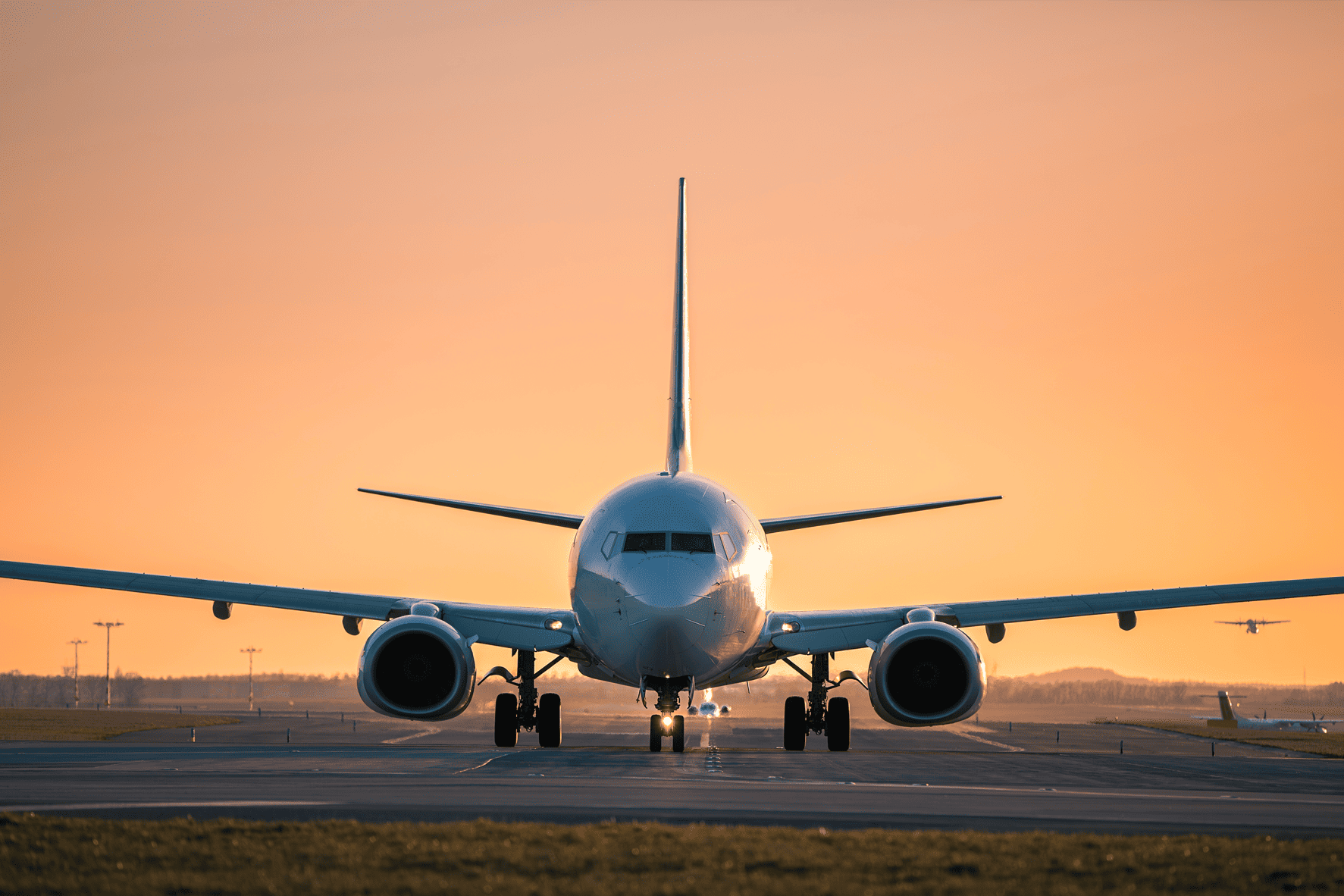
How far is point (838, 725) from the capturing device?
30.0 metres

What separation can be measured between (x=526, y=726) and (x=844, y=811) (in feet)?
53.0

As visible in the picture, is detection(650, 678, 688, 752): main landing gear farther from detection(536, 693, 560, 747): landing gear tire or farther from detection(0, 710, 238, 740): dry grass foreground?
detection(0, 710, 238, 740): dry grass foreground

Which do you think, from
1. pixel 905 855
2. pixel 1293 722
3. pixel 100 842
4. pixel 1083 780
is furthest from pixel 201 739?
pixel 1293 722

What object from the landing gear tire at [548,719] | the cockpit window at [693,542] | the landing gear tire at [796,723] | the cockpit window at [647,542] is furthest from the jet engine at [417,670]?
the landing gear tire at [796,723]

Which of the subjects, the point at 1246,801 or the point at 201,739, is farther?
the point at 201,739

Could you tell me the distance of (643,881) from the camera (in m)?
9.95

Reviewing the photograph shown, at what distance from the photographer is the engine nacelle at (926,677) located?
2444 centimetres

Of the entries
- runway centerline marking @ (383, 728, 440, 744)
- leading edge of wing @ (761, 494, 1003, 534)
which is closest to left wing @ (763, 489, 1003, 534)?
leading edge of wing @ (761, 494, 1003, 534)

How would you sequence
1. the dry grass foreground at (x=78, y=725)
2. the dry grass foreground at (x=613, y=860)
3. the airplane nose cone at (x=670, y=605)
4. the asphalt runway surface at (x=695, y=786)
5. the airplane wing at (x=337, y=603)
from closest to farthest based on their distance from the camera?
the dry grass foreground at (x=613, y=860) → the asphalt runway surface at (x=695, y=786) → the airplane nose cone at (x=670, y=605) → the airplane wing at (x=337, y=603) → the dry grass foreground at (x=78, y=725)

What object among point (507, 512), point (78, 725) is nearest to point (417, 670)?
point (507, 512)

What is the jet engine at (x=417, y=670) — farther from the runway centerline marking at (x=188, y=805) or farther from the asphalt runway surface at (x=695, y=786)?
the runway centerline marking at (x=188, y=805)

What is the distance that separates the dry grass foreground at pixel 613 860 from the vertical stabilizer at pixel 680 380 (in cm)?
1812

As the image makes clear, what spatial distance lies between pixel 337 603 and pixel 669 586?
31.9 ft

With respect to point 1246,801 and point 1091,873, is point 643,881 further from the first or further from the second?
point 1246,801
